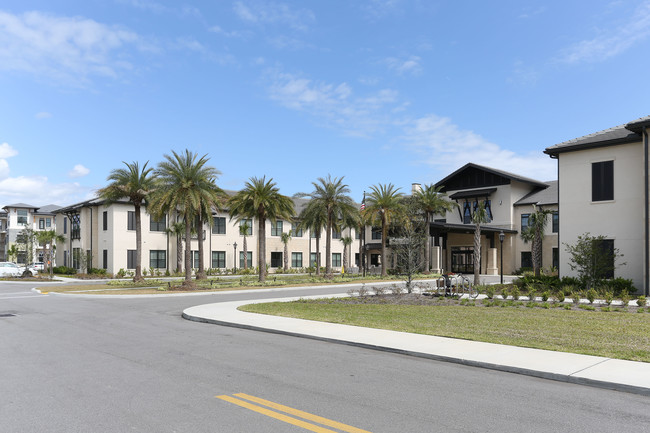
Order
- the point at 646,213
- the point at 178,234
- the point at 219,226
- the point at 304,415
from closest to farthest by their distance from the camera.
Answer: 1. the point at 304,415
2. the point at 646,213
3. the point at 178,234
4. the point at 219,226

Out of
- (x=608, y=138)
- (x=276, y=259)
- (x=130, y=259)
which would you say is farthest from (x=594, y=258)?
(x=276, y=259)

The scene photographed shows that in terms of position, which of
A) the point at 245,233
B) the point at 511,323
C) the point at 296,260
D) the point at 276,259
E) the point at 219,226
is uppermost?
the point at 219,226

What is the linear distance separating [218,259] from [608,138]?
1615 inches

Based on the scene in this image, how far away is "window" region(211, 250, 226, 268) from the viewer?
55.4 m

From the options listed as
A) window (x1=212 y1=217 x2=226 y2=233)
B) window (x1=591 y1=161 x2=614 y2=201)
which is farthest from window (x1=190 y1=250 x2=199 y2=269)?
window (x1=591 y1=161 x2=614 y2=201)

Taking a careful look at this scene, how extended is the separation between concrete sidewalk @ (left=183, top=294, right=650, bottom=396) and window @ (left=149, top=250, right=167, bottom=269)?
127 feet

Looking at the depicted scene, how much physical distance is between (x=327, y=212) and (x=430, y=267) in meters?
14.2

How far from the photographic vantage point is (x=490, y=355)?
9719 millimetres

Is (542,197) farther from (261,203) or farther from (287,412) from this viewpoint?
(287,412)

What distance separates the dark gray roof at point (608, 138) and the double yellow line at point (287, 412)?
890 inches

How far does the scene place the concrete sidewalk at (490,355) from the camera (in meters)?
8.02

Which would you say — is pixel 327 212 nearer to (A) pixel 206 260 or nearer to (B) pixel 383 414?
(A) pixel 206 260

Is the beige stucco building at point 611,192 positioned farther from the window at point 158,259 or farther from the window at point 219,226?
the window at point 158,259

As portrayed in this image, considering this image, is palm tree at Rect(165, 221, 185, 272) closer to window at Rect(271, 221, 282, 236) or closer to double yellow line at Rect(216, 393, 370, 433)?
window at Rect(271, 221, 282, 236)
